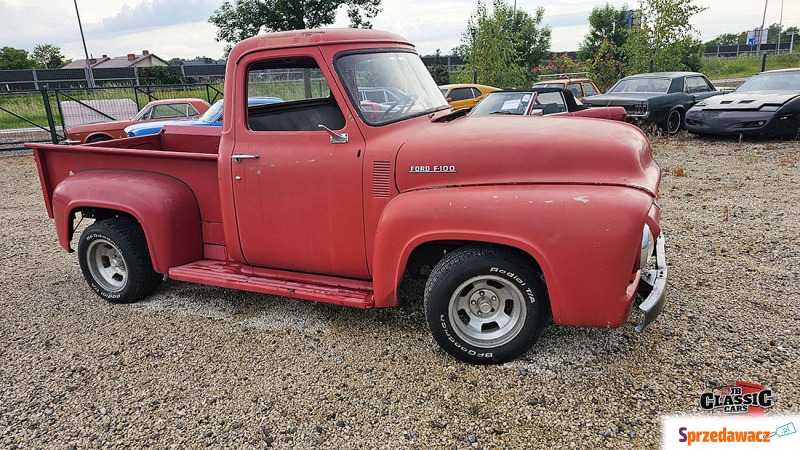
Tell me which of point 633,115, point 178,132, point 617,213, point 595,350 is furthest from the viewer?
point 633,115

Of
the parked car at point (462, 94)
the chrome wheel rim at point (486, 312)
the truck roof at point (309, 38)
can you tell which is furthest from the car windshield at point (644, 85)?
the chrome wheel rim at point (486, 312)

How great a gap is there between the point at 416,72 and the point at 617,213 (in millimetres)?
1943

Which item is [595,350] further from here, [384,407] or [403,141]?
[403,141]

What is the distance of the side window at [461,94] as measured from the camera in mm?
14353

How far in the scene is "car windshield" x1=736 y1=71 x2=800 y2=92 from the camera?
36.5ft

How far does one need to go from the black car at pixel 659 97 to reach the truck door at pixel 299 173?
391 inches

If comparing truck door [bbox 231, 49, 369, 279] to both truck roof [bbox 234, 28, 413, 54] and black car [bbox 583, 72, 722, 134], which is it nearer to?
truck roof [bbox 234, 28, 413, 54]

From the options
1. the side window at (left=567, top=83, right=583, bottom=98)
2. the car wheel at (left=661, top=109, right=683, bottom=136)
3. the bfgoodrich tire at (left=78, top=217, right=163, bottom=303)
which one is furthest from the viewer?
the side window at (left=567, top=83, right=583, bottom=98)

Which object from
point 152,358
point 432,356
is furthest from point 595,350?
point 152,358

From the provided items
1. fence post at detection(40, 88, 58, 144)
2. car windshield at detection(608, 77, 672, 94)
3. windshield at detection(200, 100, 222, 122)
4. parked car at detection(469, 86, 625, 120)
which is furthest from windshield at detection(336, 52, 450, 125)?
fence post at detection(40, 88, 58, 144)

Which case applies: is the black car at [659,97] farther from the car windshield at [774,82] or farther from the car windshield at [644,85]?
the car windshield at [774,82]

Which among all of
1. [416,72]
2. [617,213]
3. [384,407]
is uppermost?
[416,72]

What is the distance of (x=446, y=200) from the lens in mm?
3043

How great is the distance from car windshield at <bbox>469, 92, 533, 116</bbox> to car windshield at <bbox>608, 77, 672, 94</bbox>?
14.7 feet
